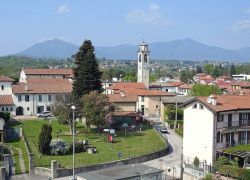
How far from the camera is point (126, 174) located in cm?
3378

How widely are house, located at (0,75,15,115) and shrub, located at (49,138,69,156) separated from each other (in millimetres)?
29436

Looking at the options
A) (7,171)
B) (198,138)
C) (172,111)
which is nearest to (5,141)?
(7,171)

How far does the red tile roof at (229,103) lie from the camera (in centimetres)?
4496

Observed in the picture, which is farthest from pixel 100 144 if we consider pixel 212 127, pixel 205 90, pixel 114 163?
pixel 205 90

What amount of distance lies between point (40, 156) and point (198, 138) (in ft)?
56.6

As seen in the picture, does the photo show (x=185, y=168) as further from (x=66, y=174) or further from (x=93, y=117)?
(x=93, y=117)

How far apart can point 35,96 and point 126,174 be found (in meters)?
47.7

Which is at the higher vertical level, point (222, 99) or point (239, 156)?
point (222, 99)

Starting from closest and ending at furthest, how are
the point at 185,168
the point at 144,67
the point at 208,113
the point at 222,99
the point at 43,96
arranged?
the point at 185,168 → the point at 208,113 → the point at 222,99 → the point at 43,96 → the point at 144,67

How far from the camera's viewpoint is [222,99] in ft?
160

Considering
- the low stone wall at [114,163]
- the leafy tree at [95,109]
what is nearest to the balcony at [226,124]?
the low stone wall at [114,163]

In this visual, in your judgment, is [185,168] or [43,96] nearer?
[185,168]

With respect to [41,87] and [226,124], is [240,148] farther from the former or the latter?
[41,87]

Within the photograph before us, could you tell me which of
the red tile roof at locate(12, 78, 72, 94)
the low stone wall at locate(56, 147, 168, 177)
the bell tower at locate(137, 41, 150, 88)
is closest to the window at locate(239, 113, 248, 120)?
the low stone wall at locate(56, 147, 168, 177)
